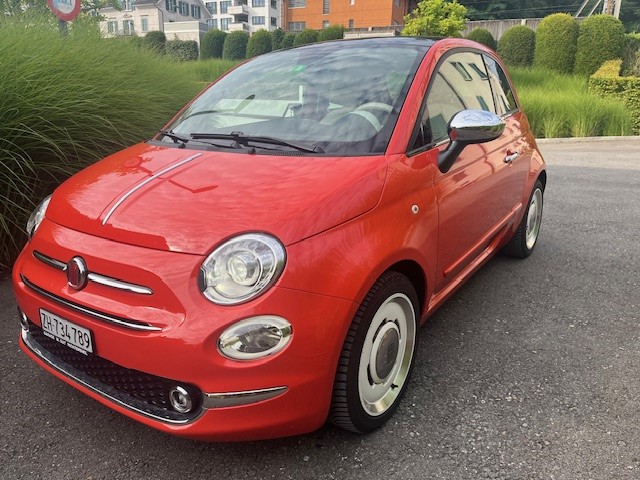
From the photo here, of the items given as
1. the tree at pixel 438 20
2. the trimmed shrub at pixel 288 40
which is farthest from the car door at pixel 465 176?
the trimmed shrub at pixel 288 40

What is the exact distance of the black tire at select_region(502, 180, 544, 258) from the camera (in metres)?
4.05

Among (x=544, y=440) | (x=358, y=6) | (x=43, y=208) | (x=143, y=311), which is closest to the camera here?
(x=143, y=311)

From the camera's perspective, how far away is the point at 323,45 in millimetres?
3215

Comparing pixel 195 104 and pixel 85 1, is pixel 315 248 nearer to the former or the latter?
pixel 195 104

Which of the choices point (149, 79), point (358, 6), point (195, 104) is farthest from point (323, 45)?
point (358, 6)

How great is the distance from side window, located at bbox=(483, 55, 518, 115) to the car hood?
180 cm

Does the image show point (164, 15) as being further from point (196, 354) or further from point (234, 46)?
point (196, 354)

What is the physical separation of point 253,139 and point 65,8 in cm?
471

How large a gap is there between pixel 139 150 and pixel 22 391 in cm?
131

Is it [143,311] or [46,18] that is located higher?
[46,18]

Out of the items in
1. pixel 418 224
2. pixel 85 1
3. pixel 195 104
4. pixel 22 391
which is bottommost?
pixel 22 391

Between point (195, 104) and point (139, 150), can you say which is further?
point (195, 104)

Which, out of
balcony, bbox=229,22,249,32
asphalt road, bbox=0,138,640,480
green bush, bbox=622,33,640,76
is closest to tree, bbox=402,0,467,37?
green bush, bbox=622,33,640,76

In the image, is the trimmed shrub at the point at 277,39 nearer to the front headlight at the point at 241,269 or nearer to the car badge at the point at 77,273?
the car badge at the point at 77,273
